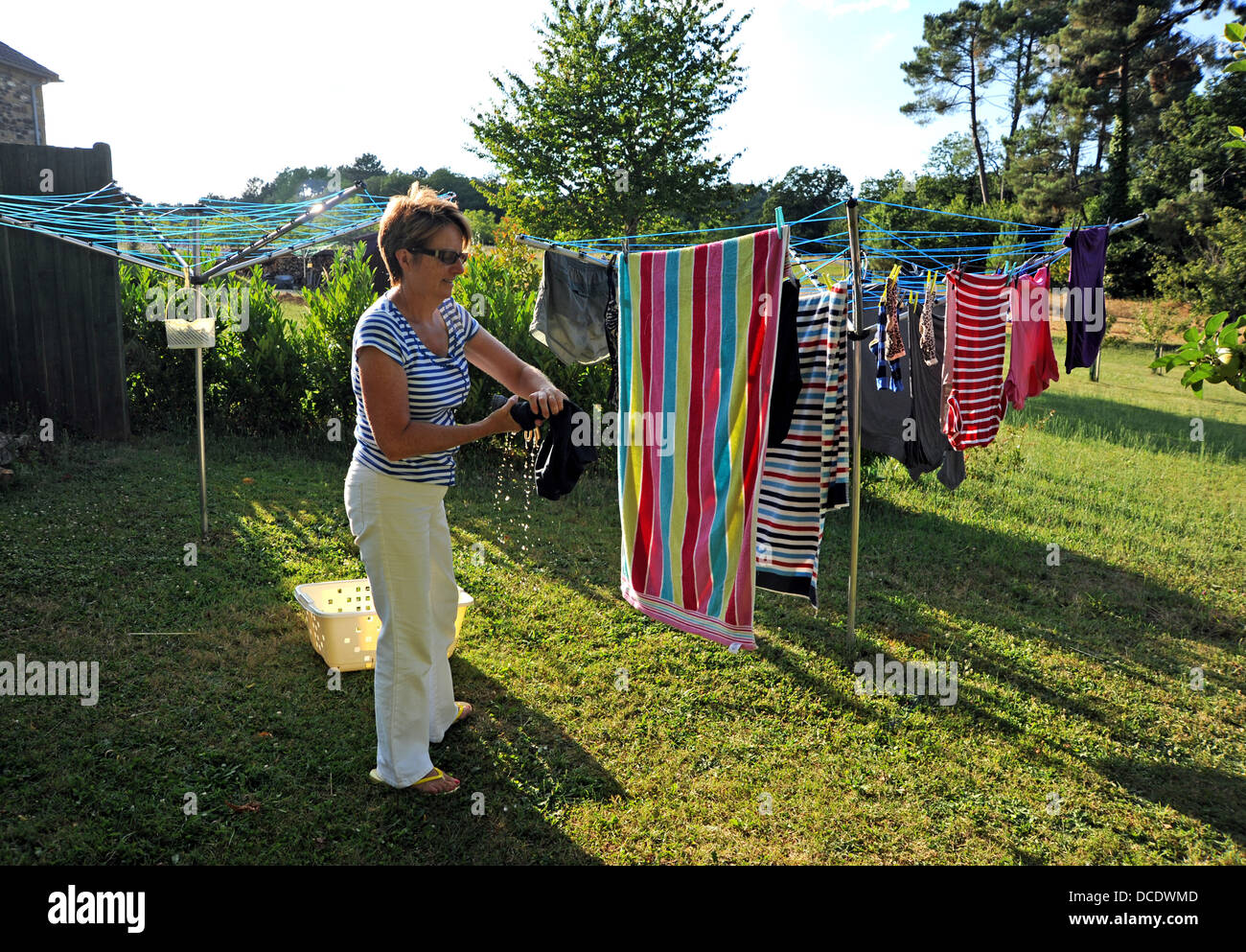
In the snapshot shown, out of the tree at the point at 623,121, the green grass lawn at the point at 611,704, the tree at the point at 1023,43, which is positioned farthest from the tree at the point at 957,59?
the green grass lawn at the point at 611,704

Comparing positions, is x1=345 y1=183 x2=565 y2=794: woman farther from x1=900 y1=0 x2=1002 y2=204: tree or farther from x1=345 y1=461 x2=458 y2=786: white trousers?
x1=900 y1=0 x2=1002 y2=204: tree

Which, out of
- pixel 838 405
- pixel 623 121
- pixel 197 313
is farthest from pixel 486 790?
pixel 623 121

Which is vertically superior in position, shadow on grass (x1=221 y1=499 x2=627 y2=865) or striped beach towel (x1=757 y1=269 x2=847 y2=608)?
striped beach towel (x1=757 y1=269 x2=847 y2=608)

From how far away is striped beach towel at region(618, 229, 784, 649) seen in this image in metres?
3.23

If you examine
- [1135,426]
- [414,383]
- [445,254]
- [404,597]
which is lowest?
[1135,426]

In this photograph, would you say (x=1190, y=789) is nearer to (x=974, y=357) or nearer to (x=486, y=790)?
(x=974, y=357)

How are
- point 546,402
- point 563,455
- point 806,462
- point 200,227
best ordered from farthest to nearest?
point 200,227 → point 806,462 → point 563,455 → point 546,402

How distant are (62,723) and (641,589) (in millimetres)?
2498

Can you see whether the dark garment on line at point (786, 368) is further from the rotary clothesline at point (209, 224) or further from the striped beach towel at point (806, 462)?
the rotary clothesline at point (209, 224)

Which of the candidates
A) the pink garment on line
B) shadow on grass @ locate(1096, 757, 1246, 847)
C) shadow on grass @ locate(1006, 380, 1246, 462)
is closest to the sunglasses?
shadow on grass @ locate(1096, 757, 1246, 847)

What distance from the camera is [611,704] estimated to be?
398 centimetres

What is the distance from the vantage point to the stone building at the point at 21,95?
2441 centimetres

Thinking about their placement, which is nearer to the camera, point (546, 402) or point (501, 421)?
point (501, 421)

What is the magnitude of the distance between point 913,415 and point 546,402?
3.28 meters
